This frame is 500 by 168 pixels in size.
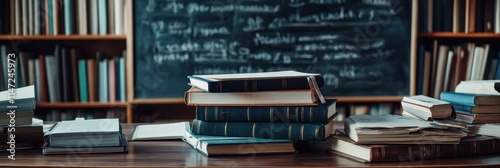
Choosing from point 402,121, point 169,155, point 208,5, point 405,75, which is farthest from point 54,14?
point 402,121

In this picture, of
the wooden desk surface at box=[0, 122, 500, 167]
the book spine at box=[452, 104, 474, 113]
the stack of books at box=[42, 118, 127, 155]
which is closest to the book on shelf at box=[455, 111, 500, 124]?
the book spine at box=[452, 104, 474, 113]

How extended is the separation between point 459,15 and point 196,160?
2.25 m

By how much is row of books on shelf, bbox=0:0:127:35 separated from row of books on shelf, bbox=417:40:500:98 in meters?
1.49

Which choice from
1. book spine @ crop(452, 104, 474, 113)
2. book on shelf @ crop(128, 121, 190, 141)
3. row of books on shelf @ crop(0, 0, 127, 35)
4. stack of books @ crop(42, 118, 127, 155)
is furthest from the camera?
row of books on shelf @ crop(0, 0, 127, 35)

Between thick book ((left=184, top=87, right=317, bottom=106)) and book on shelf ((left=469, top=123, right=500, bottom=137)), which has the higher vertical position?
thick book ((left=184, top=87, right=317, bottom=106))

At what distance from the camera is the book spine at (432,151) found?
1.22 meters

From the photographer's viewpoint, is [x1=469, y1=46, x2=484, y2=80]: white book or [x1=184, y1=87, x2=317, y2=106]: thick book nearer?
[x1=184, y1=87, x2=317, y2=106]: thick book

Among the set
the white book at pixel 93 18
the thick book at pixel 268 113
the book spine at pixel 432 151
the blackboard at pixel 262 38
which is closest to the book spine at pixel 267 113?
the thick book at pixel 268 113

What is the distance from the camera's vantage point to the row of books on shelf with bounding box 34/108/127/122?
3.21 m

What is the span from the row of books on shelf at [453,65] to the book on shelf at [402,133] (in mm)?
1914

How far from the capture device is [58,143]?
52.1 inches

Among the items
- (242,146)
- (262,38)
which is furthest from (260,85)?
(262,38)

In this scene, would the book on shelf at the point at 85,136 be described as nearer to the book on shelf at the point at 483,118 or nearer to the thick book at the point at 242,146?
the thick book at the point at 242,146

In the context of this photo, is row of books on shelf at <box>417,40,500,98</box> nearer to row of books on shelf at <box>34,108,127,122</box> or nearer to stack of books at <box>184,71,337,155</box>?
row of books on shelf at <box>34,108,127,122</box>
